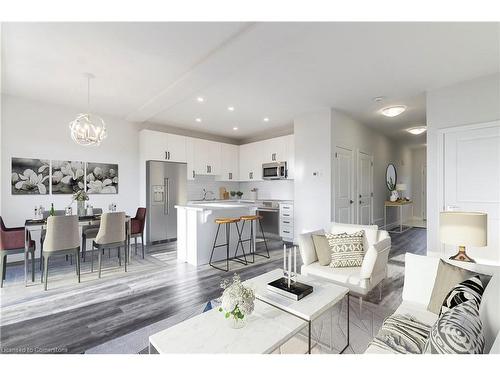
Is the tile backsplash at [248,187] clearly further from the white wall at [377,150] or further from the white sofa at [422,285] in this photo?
the white sofa at [422,285]

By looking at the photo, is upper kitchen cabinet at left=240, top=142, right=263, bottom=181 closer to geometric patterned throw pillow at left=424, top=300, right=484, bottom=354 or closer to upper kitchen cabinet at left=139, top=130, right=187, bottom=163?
upper kitchen cabinet at left=139, top=130, right=187, bottom=163

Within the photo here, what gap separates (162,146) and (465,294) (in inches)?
216

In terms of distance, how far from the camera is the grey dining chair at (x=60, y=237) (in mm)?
3027

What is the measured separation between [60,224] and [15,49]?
2011 mm

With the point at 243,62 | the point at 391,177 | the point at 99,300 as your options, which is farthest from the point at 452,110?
the point at 99,300

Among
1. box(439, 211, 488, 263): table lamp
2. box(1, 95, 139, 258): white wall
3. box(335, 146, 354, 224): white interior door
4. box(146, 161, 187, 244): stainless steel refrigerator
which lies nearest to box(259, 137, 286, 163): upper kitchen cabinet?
box(335, 146, 354, 224): white interior door

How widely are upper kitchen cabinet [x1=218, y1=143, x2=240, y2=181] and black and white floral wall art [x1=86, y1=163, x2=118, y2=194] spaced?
2.65 m

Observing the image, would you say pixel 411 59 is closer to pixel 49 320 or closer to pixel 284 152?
pixel 284 152

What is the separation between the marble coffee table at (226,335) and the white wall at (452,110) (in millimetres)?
3102

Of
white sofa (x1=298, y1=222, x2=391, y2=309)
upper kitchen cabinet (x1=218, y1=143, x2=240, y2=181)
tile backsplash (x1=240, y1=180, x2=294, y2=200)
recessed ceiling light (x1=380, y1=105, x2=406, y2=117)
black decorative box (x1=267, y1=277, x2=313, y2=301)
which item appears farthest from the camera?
upper kitchen cabinet (x1=218, y1=143, x2=240, y2=181)

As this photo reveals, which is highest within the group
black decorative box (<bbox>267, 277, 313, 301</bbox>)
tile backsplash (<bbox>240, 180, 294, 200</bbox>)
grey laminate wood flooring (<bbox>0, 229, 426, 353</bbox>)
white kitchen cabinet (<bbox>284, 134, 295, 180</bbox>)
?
white kitchen cabinet (<bbox>284, 134, 295, 180</bbox>)

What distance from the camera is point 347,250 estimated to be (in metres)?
2.59

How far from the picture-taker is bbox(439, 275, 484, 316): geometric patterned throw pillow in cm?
126

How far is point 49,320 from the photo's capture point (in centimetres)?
225
